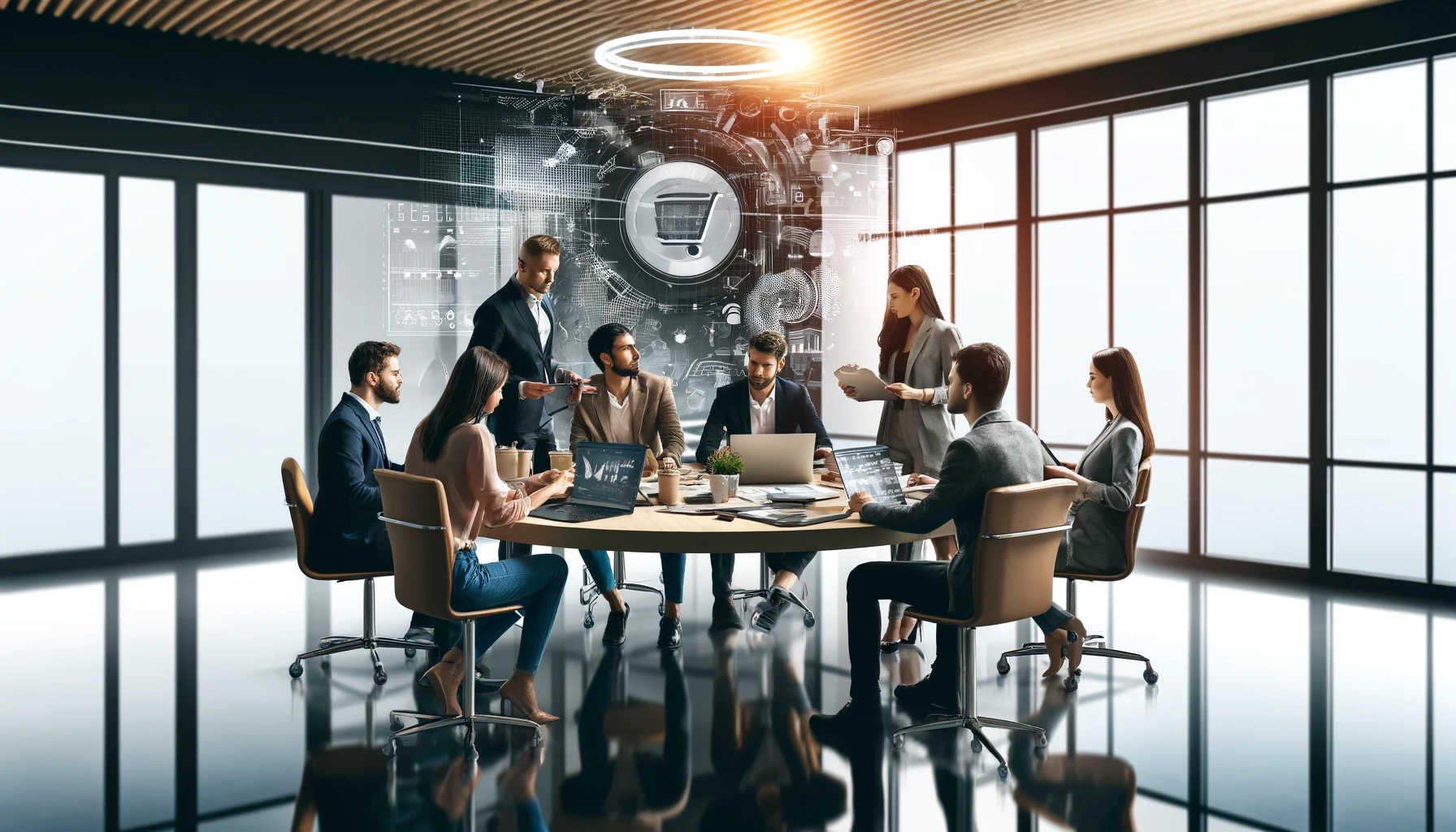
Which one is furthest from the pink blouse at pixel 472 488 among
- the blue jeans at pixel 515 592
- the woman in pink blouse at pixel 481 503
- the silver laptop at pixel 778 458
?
the silver laptop at pixel 778 458

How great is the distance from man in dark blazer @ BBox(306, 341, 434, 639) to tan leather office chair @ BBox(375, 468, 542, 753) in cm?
73

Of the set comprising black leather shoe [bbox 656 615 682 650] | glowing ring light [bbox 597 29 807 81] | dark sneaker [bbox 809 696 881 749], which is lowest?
dark sneaker [bbox 809 696 881 749]

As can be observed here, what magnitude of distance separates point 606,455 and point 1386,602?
4774 mm

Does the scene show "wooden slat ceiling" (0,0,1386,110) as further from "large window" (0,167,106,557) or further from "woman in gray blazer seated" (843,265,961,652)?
"woman in gray blazer seated" (843,265,961,652)

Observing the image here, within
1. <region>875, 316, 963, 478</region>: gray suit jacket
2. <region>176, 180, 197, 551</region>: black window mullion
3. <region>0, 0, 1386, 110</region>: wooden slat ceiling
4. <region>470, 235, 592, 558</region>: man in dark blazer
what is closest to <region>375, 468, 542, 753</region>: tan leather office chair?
<region>470, 235, 592, 558</region>: man in dark blazer

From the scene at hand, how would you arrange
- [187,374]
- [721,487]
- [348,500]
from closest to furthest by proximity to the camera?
[721,487] < [348,500] < [187,374]

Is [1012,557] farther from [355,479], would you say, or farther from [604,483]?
[355,479]

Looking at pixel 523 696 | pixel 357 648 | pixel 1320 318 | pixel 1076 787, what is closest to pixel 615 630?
pixel 357 648

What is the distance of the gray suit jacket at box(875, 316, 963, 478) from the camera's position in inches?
206

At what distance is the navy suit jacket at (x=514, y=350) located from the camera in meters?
5.36

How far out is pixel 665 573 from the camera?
532cm

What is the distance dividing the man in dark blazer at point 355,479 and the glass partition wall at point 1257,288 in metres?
4.42

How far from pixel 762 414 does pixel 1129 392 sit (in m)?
1.70

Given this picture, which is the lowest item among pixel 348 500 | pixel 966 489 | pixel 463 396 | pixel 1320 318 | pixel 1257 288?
pixel 348 500
